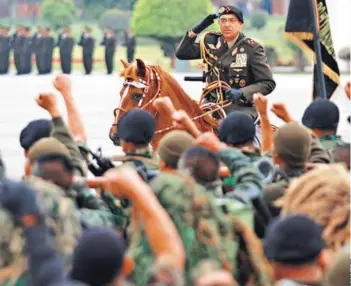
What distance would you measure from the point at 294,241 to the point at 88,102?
109 feet

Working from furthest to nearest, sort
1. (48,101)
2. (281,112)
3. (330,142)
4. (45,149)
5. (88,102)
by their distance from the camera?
(88,102) → (281,112) → (330,142) → (48,101) → (45,149)

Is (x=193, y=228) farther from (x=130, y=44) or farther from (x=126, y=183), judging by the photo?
(x=130, y=44)

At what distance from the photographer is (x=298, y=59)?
58719mm

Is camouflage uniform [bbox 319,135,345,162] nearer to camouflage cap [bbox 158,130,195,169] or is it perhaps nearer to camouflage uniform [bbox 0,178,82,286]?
camouflage cap [bbox 158,130,195,169]

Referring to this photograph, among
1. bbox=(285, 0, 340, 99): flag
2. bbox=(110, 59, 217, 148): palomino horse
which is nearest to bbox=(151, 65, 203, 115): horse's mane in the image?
bbox=(110, 59, 217, 148): palomino horse

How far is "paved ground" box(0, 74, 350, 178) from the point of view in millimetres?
24031

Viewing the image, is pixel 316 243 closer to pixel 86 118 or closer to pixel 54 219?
pixel 54 219

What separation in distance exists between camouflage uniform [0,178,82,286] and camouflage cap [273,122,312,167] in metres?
1.58

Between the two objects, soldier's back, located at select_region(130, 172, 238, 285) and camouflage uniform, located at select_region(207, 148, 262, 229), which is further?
camouflage uniform, located at select_region(207, 148, 262, 229)

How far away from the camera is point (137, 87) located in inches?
490

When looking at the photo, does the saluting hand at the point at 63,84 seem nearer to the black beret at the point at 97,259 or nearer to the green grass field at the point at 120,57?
the black beret at the point at 97,259

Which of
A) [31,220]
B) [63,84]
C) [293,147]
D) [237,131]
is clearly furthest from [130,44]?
[31,220]

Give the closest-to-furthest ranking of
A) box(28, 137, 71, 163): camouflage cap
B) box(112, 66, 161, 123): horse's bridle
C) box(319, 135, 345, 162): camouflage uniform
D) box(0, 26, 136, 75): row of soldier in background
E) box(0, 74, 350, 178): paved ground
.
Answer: box(28, 137, 71, 163): camouflage cap
box(319, 135, 345, 162): camouflage uniform
box(112, 66, 161, 123): horse's bridle
box(0, 74, 350, 178): paved ground
box(0, 26, 136, 75): row of soldier in background

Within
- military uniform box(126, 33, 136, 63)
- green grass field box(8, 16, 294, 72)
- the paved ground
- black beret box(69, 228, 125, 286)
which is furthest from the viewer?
green grass field box(8, 16, 294, 72)
